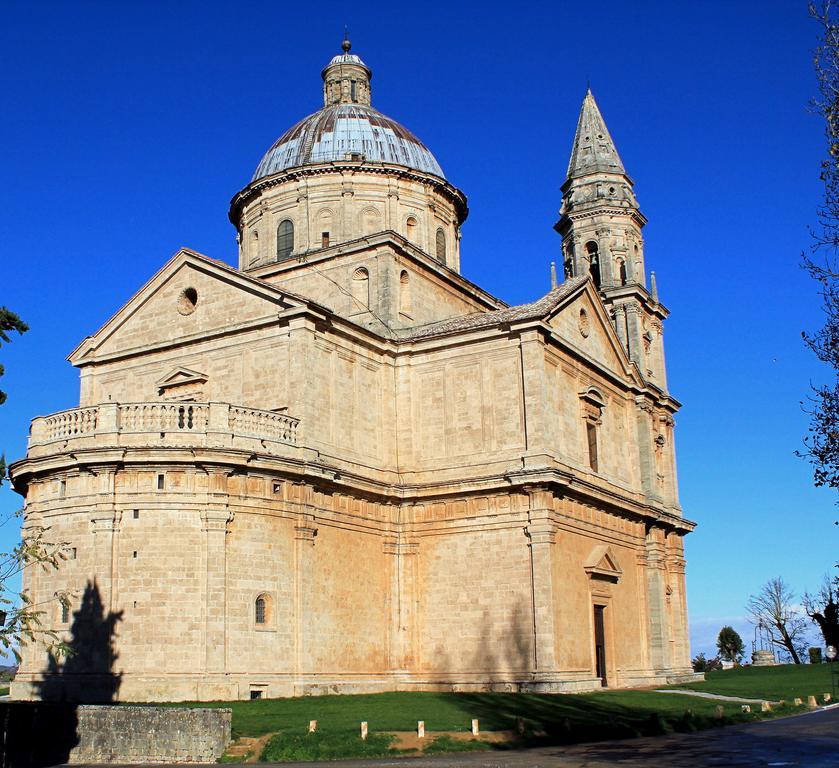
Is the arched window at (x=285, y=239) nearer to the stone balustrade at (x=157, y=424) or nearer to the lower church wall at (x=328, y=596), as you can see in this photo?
the lower church wall at (x=328, y=596)

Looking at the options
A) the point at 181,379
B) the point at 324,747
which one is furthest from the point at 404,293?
the point at 324,747

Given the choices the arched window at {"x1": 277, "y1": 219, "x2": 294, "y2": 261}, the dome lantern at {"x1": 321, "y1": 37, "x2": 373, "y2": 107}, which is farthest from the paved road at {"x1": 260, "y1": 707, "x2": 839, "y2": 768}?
the dome lantern at {"x1": 321, "y1": 37, "x2": 373, "y2": 107}

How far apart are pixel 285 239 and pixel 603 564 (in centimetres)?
1790

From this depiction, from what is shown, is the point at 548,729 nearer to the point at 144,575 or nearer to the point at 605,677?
the point at 144,575

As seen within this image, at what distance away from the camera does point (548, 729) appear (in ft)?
73.0

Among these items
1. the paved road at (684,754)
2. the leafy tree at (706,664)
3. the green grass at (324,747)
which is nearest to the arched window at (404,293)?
the paved road at (684,754)

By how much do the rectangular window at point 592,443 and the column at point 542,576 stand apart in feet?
17.9

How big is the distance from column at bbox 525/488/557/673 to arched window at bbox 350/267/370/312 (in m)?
9.88

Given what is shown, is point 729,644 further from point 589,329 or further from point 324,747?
point 324,747

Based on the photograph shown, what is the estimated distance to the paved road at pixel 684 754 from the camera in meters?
17.1

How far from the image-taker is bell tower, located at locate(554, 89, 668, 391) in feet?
152

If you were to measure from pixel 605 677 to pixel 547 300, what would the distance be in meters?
13.0

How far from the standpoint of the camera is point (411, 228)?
42.7m

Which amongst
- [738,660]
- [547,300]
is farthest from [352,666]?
[738,660]
